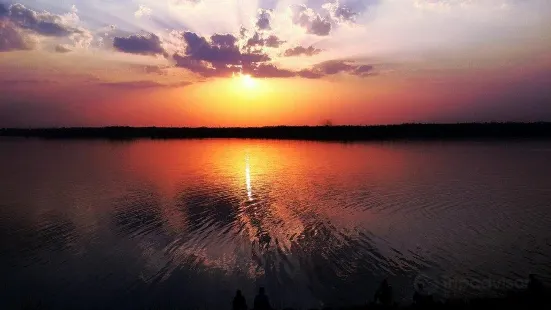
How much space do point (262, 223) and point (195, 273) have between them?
854cm

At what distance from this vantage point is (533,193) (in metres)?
34.3

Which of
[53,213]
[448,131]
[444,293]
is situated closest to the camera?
[444,293]

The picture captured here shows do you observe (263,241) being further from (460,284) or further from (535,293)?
(535,293)

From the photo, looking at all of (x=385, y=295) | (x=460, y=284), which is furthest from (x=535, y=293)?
(x=385, y=295)

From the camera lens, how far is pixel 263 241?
67.5 ft

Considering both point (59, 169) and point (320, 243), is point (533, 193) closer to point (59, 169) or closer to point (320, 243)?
point (320, 243)

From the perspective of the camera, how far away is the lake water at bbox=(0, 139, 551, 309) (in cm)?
1482

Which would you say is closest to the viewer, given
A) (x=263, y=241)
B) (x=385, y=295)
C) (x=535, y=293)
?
(x=535, y=293)

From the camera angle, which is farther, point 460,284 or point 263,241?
point 263,241

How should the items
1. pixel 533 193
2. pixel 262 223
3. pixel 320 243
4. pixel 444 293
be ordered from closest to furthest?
pixel 444 293 < pixel 320 243 < pixel 262 223 < pixel 533 193

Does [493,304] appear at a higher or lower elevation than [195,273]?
higher

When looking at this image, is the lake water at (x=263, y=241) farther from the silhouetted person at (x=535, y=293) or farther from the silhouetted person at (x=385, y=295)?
the silhouetted person at (x=535, y=293)

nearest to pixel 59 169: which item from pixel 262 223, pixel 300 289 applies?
pixel 262 223

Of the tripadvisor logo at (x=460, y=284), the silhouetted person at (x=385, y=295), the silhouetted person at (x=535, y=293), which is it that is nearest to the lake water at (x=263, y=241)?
the tripadvisor logo at (x=460, y=284)
